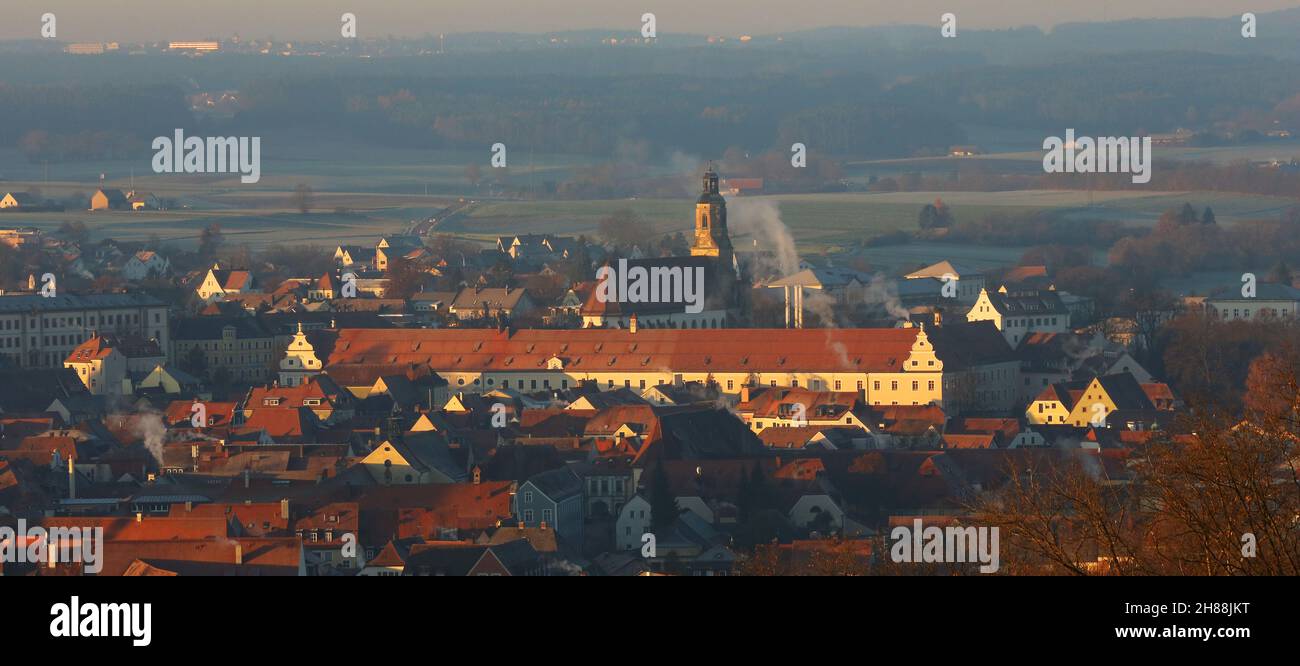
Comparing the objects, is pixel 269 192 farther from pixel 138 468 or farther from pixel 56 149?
pixel 138 468

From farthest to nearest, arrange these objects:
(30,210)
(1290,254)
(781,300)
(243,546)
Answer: (30,210)
(1290,254)
(781,300)
(243,546)

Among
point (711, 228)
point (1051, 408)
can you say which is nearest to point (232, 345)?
point (711, 228)

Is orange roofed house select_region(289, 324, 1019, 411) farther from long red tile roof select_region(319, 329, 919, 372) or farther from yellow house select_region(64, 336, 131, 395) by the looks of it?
yellow house select_region(64, 336, 131, 395)

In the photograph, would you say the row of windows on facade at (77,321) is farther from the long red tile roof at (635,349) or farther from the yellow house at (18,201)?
the yellow house at (18,201)

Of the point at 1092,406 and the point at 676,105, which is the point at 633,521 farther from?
the point at 676,105

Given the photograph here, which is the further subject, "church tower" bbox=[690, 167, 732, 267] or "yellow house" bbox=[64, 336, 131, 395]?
"church tower" bbox=[690, 167, 732, 267]

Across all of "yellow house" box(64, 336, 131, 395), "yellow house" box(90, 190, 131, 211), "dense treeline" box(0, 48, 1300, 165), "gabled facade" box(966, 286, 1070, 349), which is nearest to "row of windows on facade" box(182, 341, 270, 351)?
"yellow house" box(64, 336, 131, 395)
